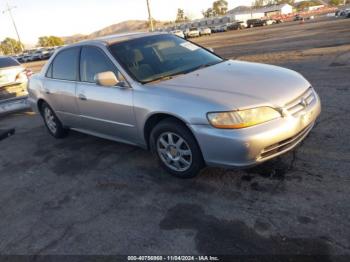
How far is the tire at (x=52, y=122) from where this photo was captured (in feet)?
19.4

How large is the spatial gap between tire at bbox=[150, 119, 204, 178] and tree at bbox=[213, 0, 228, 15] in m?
146

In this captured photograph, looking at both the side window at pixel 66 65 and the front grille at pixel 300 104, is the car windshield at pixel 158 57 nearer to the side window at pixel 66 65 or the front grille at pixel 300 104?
the side window at pixel 66 65

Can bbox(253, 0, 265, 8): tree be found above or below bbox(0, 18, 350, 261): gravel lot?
below

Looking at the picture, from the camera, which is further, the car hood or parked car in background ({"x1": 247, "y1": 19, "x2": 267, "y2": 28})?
parked car in background ({"x1": 247, "y1": 19, "x2": 267, "y2": 28})

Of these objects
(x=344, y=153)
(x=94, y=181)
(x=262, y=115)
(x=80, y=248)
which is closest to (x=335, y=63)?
(x=344, y=153)

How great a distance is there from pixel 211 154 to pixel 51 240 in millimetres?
1769

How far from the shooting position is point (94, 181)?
429cm

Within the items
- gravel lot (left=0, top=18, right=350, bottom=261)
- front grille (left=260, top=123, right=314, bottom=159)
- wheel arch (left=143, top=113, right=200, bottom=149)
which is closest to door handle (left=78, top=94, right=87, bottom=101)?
gravel lot (left=0, top=18, right=350, bottom=261)

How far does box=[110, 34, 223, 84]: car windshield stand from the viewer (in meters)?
4.17

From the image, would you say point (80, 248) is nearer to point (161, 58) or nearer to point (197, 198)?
point (197, 198)

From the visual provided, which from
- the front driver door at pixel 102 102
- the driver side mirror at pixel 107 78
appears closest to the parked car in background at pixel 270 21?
the front driver door at pixel 102 102

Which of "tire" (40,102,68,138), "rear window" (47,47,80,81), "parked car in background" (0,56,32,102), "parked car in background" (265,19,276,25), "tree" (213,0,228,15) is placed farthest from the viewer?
"tree" (213,0,228,15)

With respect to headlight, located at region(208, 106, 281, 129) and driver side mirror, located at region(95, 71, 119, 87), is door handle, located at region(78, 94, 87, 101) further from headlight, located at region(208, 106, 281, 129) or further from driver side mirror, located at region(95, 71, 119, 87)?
headlight, located at region(208, 106, 281, 129)

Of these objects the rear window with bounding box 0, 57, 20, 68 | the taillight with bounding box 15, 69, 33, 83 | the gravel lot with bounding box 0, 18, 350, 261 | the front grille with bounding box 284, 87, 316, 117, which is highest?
the rear window with bounding box 0, 57, 20, 68
